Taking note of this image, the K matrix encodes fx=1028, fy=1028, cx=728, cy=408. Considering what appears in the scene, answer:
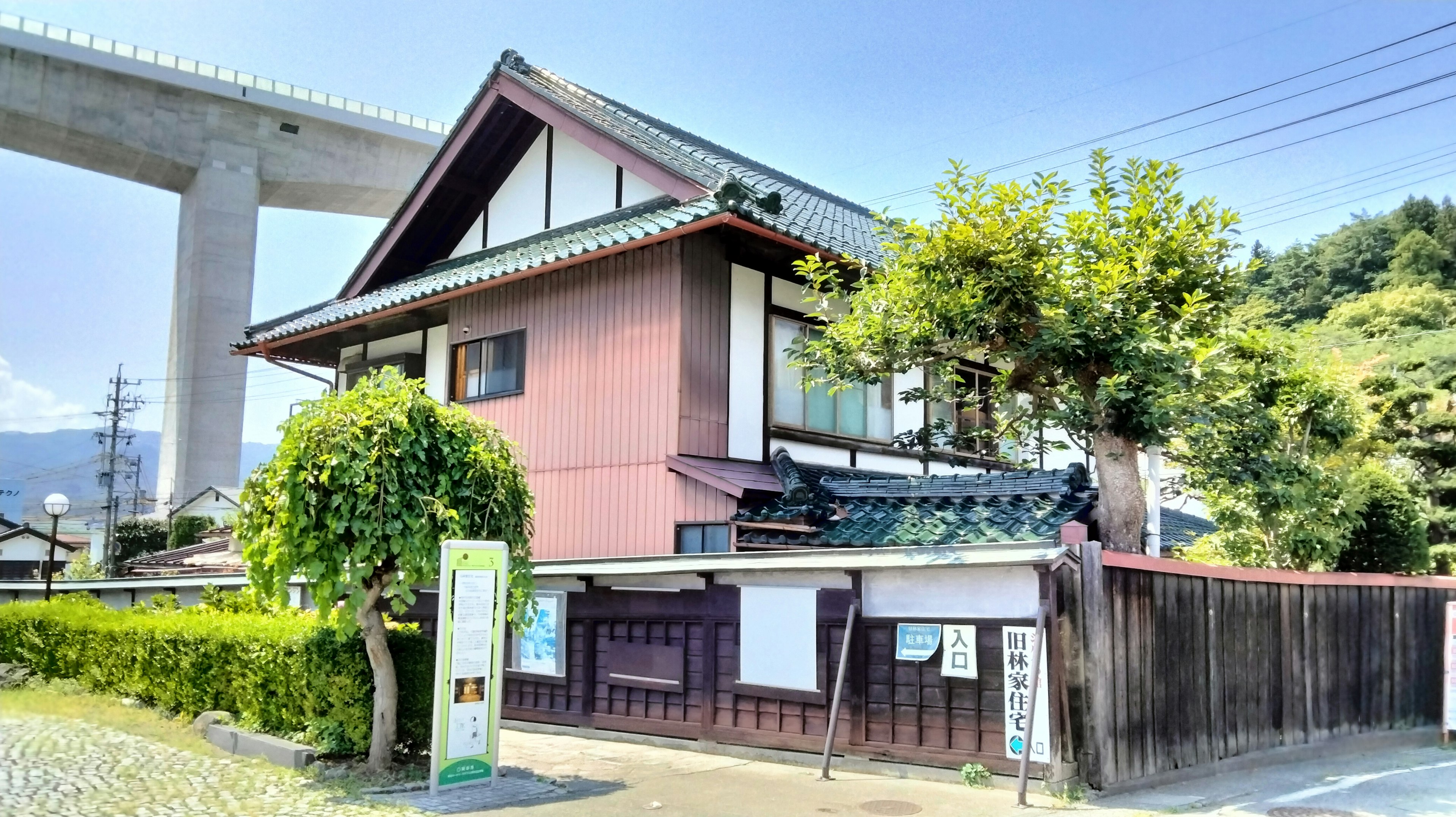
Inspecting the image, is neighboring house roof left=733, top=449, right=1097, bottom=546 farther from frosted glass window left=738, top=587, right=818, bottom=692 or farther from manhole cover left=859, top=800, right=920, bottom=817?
manhole cover left=859, top=800, right=920, bottom=817

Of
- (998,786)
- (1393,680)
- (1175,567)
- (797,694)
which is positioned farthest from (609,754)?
(1393,680)

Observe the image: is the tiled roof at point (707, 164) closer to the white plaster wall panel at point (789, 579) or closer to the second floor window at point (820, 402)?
the second floor window at point (820, 402)

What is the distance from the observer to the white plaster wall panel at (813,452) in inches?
540

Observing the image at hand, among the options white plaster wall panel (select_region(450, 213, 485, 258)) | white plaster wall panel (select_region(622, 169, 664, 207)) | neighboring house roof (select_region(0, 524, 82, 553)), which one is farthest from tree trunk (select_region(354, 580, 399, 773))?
neighboring house roof (select_region(0, 524, 82, 553))

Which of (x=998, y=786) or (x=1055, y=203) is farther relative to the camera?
(x=1055, y=203)

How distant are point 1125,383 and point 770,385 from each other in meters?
5.06

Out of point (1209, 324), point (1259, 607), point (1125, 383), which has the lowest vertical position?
point (1259, 607)

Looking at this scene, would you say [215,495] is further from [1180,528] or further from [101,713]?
[1180,528]

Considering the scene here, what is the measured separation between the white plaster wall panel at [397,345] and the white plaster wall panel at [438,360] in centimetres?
20

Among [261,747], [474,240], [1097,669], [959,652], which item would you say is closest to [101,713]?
[261,747]

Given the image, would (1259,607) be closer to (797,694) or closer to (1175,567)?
(1175,567)

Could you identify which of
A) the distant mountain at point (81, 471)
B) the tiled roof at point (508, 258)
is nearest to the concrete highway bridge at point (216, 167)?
the distant mountain at point (81, 471)

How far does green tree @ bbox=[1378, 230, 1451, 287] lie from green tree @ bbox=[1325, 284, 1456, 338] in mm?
3468

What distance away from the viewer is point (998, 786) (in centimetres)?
928
